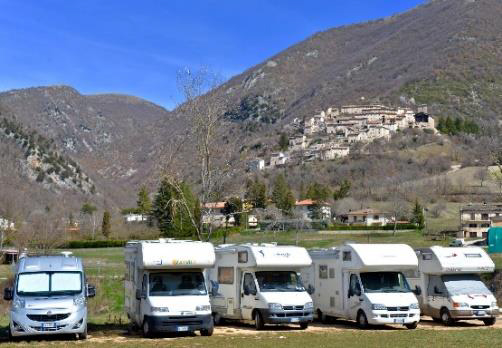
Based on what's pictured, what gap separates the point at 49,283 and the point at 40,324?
1411 mm

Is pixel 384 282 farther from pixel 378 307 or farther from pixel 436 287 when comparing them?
pixel 436 287

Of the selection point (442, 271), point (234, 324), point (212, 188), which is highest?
point (212, 188)

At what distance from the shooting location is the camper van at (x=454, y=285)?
74.9ft

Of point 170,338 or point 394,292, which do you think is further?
point 394,292

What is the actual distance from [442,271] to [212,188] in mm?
10256

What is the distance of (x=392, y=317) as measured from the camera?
21.4m

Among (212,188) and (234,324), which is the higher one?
(212,188)

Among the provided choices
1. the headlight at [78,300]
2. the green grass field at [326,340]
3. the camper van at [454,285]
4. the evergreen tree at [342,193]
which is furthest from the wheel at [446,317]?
the evergreen tree at [342,193]

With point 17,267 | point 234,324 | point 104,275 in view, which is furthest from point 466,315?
point 104,275

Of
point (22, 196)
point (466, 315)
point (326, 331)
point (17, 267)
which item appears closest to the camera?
point (17, 267)

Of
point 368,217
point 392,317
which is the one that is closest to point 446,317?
A: point 392,317

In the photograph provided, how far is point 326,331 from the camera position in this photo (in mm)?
21188

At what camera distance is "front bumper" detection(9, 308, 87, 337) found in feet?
58.7

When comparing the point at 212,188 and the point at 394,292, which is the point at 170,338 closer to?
the point at 394,292
